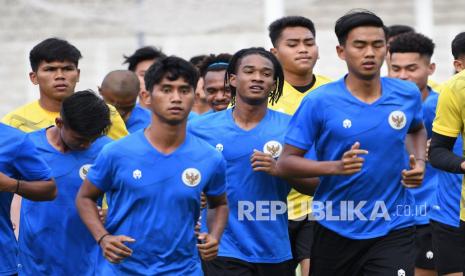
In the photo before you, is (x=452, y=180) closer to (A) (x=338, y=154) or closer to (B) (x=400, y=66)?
(B) (x=400, y=66)

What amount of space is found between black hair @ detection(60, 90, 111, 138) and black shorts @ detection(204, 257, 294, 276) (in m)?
1.24

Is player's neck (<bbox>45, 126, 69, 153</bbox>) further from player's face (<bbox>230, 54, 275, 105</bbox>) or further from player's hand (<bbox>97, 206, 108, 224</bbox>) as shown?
player's face (<bbox>230, 54, 275, 105</bbox>)

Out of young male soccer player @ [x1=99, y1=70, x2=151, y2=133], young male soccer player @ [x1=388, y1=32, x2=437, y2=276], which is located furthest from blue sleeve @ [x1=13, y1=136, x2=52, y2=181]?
young male soccer player @ [x1=388, y1=32, x2=437, y2=276]

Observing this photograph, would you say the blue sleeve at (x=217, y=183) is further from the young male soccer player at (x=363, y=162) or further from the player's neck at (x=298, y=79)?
the player's neck at (x=298, y=79)

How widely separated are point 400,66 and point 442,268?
219 centimetres

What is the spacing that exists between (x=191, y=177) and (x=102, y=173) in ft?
1.74

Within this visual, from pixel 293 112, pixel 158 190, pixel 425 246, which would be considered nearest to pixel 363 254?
pixel 158 190

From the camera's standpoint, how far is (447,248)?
1049cm

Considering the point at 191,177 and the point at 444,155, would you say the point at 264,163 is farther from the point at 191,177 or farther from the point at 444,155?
the point at 444,155

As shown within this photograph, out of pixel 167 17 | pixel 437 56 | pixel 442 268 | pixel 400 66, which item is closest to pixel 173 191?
pixel 442 268

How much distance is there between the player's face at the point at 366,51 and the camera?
26.7 ft

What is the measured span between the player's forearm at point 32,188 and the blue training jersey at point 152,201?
0.40 meters

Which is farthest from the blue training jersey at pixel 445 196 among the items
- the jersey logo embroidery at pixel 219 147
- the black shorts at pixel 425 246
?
the jersey logo embroidery at pixel 219 147

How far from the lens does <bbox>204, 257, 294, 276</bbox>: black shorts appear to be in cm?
863
